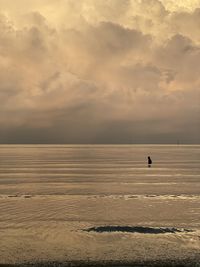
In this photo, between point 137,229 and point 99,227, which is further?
point 99,227

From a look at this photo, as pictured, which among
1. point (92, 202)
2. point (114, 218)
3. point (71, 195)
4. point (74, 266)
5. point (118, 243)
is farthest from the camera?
point (71, 195)

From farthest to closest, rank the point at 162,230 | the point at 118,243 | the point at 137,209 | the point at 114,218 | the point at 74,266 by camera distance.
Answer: the point at 137,209
the point at 114,218
the point at 162,230
the point at 118,243
the point at 74,266

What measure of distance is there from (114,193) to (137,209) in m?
13.0

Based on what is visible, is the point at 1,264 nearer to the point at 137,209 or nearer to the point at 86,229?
the point at 86,229

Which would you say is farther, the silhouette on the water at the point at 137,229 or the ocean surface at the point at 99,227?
the silhouette on the water at the point at 137,229

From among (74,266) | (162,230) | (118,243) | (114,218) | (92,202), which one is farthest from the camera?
(92,202)

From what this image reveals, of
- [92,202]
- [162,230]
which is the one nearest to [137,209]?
[92,202]

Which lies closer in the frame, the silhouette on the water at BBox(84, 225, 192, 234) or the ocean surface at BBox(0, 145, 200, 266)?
the ocean surface at BBox(0, 145, 200, 266)

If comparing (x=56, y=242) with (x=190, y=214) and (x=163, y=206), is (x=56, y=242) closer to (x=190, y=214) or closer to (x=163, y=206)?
(x=190, y=214)

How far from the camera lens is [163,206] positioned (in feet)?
128

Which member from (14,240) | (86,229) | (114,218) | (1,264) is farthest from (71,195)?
(1,264)

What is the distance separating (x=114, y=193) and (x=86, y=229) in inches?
864

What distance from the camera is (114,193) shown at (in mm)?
50312

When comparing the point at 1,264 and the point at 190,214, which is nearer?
the point at 1,264
